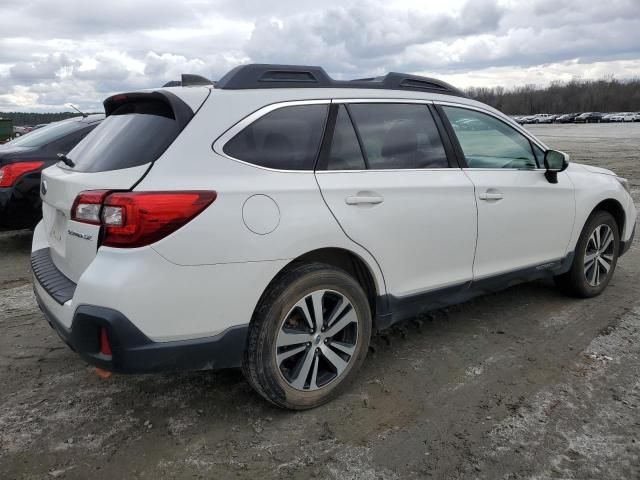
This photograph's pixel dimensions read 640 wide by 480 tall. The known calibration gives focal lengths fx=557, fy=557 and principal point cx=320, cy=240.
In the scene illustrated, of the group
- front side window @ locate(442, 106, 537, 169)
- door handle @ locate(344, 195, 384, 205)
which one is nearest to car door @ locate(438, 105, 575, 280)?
front side window @ locate(442, 106, 537, 169)

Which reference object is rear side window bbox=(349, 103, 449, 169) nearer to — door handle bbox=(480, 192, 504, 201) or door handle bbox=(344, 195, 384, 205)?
door handle bbox=(344, 195, 384, 205)

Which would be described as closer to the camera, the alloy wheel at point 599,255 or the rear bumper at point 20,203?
the alloy wheel at point 599,255

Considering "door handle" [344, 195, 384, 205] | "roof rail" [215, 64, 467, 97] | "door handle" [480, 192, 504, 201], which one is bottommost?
"door handle" [480, 192, 504, 201]

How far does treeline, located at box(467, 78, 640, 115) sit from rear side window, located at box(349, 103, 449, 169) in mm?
109758

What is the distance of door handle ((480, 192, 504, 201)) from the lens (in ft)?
12.1

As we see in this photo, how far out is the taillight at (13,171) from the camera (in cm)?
606

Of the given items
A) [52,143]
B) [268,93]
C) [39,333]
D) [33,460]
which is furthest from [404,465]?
[52,143]

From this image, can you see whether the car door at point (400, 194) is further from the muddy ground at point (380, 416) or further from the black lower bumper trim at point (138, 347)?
the black lower bumper trim at point (138, 347)

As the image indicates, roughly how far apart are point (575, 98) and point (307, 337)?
435ft

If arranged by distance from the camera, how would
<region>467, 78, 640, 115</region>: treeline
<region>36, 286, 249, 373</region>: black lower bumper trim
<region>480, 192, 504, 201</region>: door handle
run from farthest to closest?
1. <region>467, 78, 640, 115</region>: treeline
2. <region>480, 192, 504, 201</region>: door handle
3. <region>36, 286, 249, 373</region>: black lower bumper trim

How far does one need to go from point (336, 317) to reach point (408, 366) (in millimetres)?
821

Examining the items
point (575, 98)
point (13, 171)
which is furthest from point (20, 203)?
point (575, 98)

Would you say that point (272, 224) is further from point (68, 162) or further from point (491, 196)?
point (491, 196)

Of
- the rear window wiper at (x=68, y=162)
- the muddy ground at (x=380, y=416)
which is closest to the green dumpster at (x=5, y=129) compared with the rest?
the muddy ground at (x=380, y=416)
